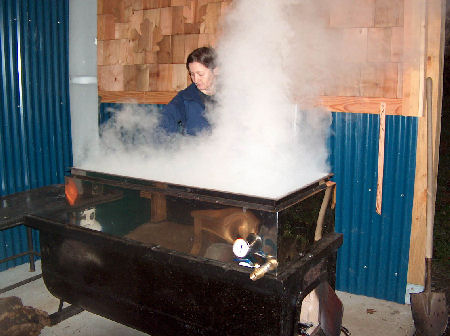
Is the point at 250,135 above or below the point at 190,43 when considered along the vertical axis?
below

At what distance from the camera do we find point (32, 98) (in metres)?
4.20

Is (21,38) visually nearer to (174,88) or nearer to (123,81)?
(123,81)

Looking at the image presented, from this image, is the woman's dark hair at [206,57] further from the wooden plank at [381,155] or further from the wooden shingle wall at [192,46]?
the wooden plank at [381,155]

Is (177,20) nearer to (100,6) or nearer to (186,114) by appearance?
(100,6)

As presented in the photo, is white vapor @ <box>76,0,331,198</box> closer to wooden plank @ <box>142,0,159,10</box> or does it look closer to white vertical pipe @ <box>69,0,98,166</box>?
white vertical pipe @ <box>69,0,98,166</box>

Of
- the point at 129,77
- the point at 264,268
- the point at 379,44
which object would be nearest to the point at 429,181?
the point at 379,44

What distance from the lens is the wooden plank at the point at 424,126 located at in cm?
312

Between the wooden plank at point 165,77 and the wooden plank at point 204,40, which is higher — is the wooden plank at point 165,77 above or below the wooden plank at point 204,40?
below

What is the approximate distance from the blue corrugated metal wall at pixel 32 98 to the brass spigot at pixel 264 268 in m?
3.14

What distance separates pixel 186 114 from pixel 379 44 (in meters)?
1.63

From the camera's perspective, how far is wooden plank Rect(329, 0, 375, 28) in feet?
10.5

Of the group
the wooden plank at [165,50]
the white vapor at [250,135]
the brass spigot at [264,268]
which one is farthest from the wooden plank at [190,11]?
the brass spigot at [264,268]

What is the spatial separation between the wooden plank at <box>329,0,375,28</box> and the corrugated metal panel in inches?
29.2

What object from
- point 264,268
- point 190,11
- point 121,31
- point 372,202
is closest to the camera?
point 264,268
